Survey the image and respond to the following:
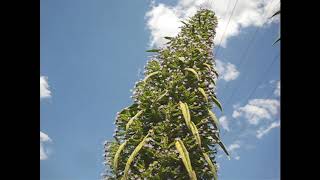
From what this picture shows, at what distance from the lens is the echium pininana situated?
20.4 feet

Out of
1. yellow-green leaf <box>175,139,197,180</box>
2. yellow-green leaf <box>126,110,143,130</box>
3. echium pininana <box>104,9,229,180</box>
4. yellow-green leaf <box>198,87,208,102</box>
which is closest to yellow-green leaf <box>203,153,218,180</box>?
echium pininana <box>104,9,229,180</box>

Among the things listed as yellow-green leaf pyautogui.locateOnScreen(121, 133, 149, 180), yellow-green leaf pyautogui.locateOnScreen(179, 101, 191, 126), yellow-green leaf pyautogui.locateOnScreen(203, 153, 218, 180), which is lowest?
yellow-green leaf pyautogui.locateOnScreen(203, 153, 218, 180)

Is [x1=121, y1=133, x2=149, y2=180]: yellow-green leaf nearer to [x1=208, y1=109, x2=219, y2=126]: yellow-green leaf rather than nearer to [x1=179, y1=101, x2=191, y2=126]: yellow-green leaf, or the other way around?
[x1=179, y1=101, x2=191, y2=126]: yellow-green leaf

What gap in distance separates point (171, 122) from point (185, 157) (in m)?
0.70

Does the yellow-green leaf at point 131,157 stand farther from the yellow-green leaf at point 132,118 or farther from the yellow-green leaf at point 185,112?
the yellow-green leaf at point 185,112

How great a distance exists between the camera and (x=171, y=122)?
643cm

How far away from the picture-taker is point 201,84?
267 inches

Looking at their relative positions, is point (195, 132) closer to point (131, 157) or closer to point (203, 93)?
point (203, 93)

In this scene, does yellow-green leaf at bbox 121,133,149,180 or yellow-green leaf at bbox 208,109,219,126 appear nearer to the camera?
yellow-green leaf at bbox 121,133,149,180
